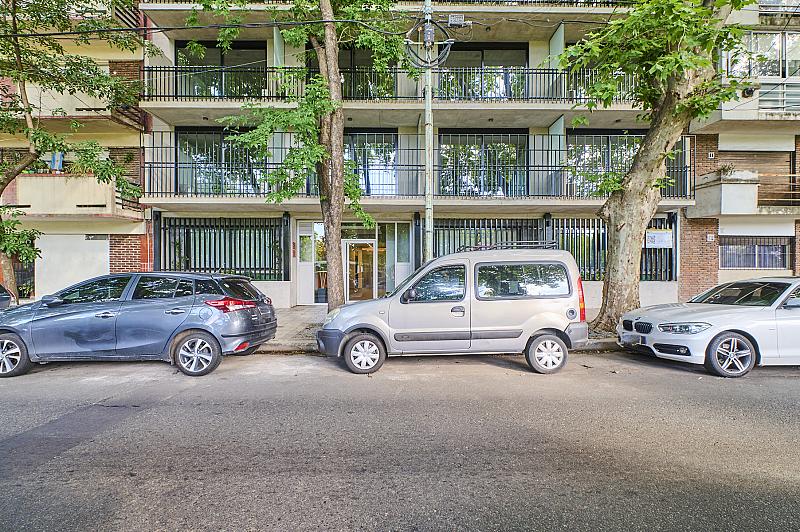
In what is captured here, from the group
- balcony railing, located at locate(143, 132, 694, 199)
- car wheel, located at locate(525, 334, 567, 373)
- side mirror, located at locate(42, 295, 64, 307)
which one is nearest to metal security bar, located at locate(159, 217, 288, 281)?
balcony railing, located at locate(143, 132, 694, 199)

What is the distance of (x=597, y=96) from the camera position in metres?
7.50

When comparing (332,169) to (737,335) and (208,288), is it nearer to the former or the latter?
(208,288)

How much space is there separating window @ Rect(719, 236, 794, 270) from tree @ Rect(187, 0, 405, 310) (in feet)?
41.6

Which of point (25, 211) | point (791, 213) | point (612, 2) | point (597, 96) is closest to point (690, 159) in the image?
point (791, 213)

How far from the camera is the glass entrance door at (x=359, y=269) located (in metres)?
14.5

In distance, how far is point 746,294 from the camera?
6809 mm

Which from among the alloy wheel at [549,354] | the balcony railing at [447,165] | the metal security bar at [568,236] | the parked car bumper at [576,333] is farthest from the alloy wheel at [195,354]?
the metal security bar at [568,236]

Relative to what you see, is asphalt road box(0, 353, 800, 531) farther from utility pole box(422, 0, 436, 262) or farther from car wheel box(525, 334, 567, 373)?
utility pole box(422, 0, 436, 262)

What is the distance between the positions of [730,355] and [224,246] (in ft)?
43.8

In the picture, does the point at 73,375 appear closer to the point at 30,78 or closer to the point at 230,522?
the point at 230,522

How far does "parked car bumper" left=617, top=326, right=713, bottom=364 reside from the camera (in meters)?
6.01

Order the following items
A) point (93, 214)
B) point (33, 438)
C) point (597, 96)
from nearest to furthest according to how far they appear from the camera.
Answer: point (33, 438) < point (597, 96) < point (93, 214)

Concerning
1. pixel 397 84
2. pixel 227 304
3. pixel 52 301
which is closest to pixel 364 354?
pixel 227 304

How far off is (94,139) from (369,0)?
399 inches
